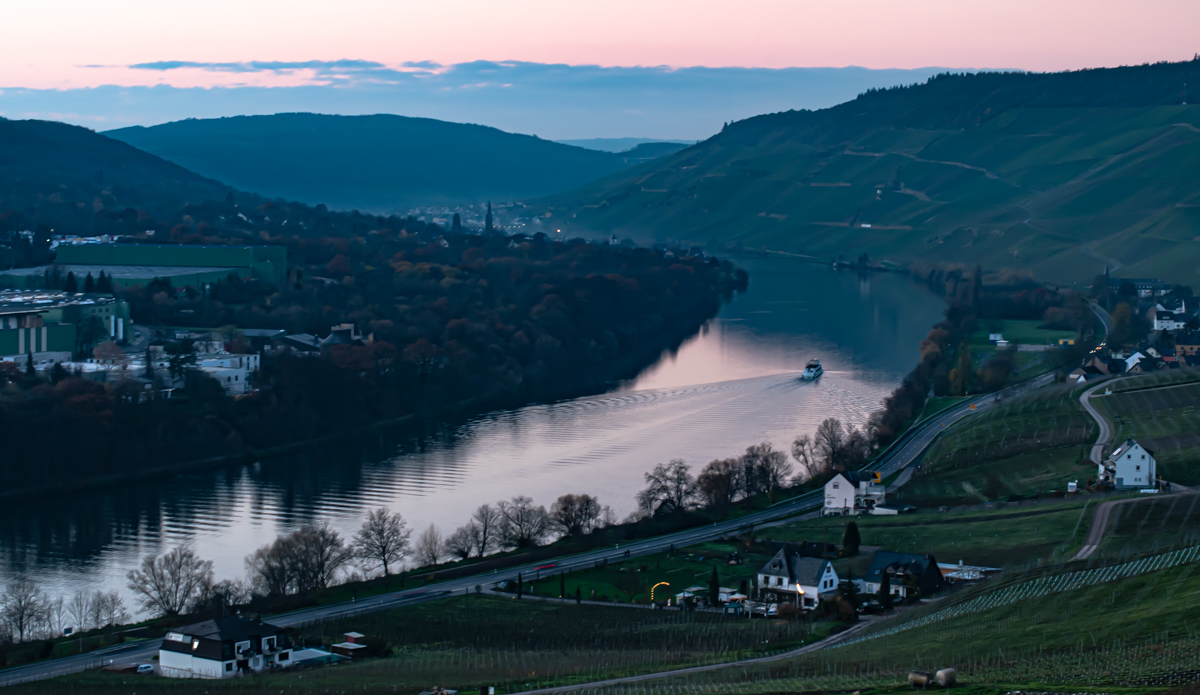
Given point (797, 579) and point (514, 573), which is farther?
point (514, 573)

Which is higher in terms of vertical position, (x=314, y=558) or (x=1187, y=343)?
(x=1187, y=343)

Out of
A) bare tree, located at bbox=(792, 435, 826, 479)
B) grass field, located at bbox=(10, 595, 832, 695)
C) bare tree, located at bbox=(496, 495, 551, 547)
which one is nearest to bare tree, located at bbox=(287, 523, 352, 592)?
grass field, located at bbox=(10, 595, 832, 695)

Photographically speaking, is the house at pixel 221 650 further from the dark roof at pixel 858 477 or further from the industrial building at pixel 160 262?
the industrial building at pixel 160 262

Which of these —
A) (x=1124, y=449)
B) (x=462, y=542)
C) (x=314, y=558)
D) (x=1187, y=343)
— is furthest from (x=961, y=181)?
(x=314, y=558)

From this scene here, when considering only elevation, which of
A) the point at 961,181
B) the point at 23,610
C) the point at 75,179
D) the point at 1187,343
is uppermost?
the point at 961,181

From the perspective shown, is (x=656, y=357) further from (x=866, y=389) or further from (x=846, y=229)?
(x=846, y=229)

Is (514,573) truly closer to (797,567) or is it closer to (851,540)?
(797,567)

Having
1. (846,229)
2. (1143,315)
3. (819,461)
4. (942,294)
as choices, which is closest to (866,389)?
(819,461)

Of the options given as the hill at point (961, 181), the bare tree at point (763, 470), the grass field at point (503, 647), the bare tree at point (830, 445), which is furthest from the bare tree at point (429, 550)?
the hill at point (961, 181)
